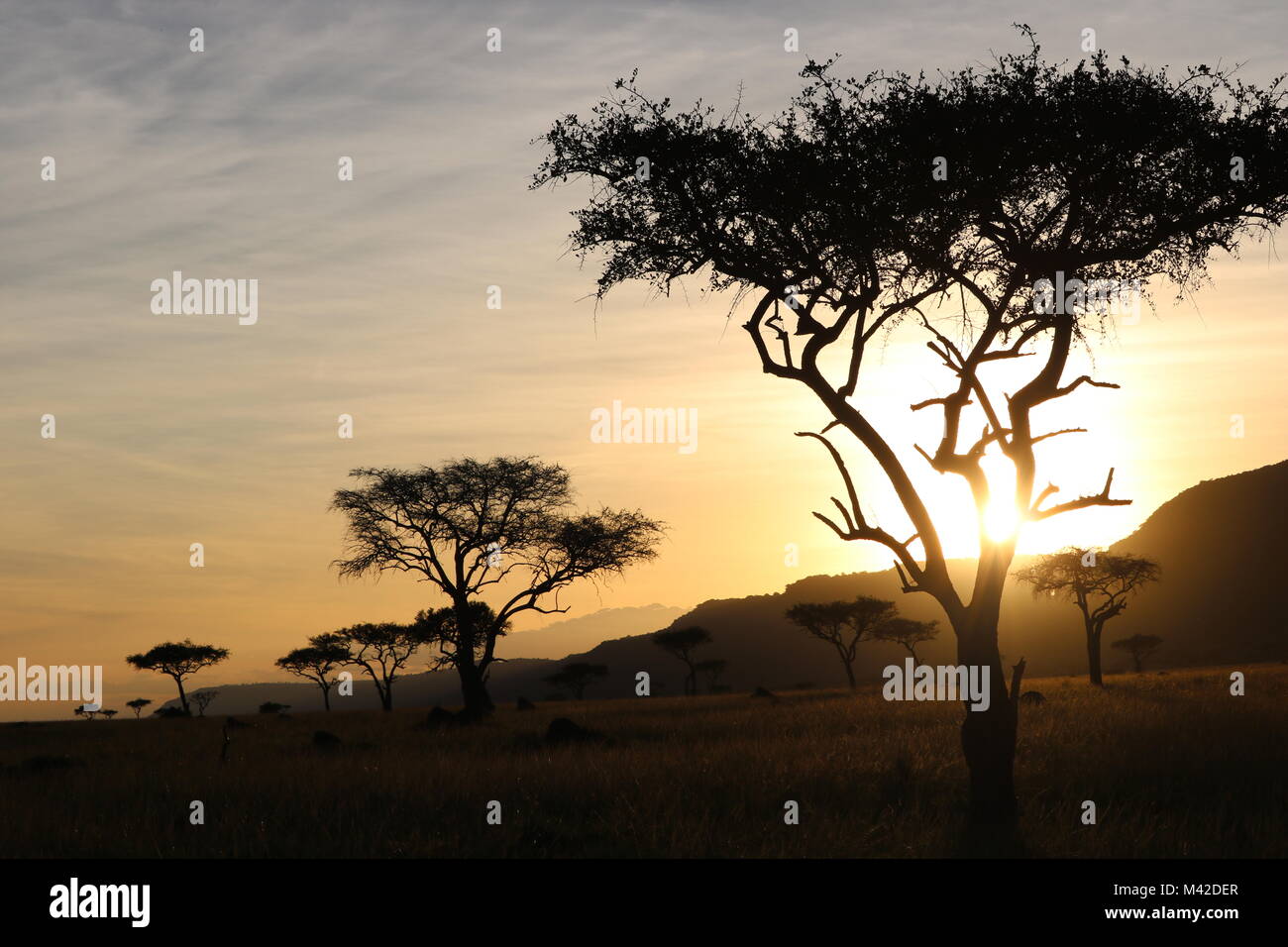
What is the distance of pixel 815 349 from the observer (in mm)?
14820

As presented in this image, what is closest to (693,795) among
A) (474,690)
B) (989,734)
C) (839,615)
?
(989,734)

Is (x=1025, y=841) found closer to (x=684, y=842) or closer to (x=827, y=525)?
(x=684, y=842)

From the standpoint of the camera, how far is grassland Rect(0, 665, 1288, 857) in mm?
11461

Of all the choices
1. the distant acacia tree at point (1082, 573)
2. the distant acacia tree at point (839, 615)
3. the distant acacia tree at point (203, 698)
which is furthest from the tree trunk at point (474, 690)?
the distant acacia tree at point (203, 698)

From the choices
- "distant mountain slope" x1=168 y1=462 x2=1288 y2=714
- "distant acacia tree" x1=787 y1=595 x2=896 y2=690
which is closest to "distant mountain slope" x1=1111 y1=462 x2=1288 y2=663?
"distant mountain slope" x1=168 y1=462 x2=1288 y2=714

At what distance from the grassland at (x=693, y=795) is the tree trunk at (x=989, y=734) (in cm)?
41

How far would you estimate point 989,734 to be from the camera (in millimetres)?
13320

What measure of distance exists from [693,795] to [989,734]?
3.98 metres

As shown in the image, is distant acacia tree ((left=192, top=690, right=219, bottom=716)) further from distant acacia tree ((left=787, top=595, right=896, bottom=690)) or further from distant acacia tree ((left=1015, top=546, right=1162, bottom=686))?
distant acacia tree ((left=1015, top=546, right=1162, bottom=686))

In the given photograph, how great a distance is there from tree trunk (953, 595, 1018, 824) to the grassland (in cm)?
41

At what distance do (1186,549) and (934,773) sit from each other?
16185cm

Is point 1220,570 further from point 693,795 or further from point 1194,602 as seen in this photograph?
point 693,795

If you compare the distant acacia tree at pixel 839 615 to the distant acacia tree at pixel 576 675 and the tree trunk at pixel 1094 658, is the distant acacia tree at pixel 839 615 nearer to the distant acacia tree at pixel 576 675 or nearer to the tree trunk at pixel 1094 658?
the tree trunk at pixel 1094 658
